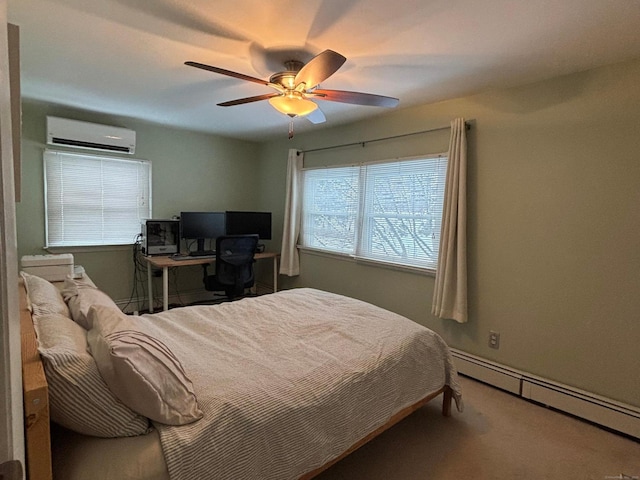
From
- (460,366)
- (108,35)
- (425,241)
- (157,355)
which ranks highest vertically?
(108,35)

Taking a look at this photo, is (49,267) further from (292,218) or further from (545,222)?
(545,222)

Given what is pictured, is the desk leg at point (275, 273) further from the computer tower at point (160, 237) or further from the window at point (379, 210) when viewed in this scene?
the computer tower at point (160, 237)

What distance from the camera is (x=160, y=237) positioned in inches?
162

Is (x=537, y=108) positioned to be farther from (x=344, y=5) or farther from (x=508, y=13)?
(x=344, y=5)

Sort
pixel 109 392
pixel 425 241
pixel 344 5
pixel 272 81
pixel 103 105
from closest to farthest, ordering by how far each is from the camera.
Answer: pixel 109 392 → pixel 344 5 → pixel 272 81 → pixel 425 241 → pixel 103 105

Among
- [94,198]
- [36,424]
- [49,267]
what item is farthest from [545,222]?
[94,198]

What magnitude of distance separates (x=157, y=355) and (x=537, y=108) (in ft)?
9.39

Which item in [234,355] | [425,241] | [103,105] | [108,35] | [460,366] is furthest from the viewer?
[103,105]

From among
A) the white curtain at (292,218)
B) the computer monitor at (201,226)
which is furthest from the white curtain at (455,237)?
the computer monitor at (201,226)

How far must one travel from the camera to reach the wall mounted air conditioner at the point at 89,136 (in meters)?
3.46

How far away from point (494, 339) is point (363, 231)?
5.29 feet

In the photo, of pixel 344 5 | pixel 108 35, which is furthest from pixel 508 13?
pixel 108 35

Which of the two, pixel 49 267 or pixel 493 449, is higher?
pixel 49 267

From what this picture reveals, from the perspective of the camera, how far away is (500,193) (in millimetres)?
2709
